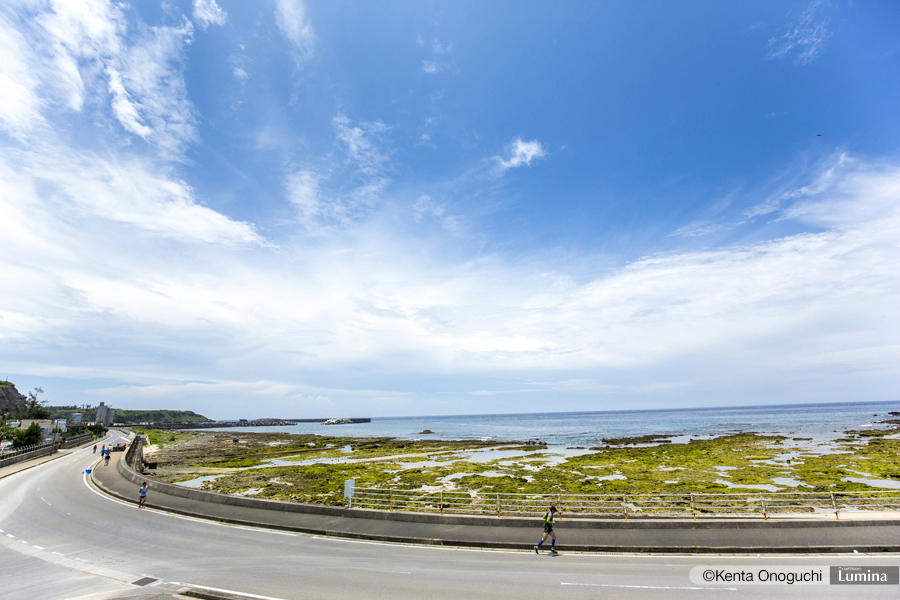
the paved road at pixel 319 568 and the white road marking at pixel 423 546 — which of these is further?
the white road marking at pixel 423 546

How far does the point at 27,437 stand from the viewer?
66.4 meters

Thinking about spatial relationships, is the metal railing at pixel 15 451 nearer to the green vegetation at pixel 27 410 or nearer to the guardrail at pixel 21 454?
the guardrail at pixel 21 454

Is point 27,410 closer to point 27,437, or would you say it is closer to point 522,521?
point 27,437

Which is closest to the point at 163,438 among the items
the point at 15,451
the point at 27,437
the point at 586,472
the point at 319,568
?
the point at 27,437

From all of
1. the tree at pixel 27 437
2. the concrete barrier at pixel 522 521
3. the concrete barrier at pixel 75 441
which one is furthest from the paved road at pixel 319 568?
the concrete barrier at pixel 75 441

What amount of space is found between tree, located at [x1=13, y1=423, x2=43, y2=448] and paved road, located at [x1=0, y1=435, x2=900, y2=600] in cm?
6715

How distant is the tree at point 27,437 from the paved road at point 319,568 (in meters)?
67.1

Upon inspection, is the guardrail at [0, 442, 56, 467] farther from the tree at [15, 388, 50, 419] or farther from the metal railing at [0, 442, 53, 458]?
the tree at [15, 388, 50, 419]

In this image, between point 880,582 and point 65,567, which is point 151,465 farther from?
point 880,582

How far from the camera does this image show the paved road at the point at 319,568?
11656 mm

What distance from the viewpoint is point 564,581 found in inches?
485

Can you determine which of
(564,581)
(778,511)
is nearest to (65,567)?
(564,581)

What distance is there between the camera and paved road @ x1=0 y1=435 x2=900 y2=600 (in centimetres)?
1166

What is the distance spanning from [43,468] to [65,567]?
4243cm
